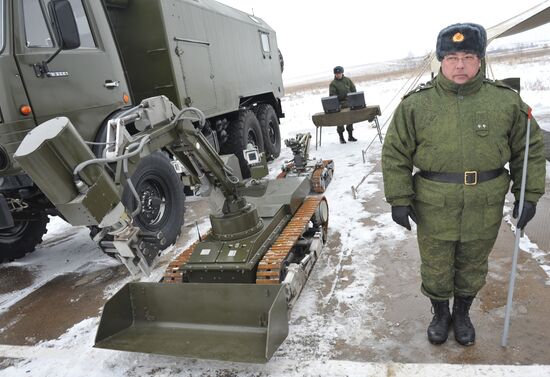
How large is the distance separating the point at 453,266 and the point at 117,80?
3.90 m

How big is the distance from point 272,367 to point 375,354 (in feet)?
2.29

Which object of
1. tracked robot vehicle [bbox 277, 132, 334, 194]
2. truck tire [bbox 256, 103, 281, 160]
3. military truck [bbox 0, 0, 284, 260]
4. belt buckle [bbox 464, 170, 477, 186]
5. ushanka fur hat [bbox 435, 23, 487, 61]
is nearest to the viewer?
ushanka fur hat [bbox 435, 23, 487, 61]

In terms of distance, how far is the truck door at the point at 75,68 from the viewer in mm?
3967

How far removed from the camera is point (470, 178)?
266cm

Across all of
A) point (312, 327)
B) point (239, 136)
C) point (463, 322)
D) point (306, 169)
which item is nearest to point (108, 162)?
point (312, 327)

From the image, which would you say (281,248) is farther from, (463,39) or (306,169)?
(306,169)

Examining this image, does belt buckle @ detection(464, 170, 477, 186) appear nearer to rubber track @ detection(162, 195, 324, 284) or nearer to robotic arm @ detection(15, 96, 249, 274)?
rubber track @ detection(162, 195, 324, 284)

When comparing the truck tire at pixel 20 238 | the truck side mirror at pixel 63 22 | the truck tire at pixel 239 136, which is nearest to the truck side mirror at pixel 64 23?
the truck side mirror at pixel 63 22

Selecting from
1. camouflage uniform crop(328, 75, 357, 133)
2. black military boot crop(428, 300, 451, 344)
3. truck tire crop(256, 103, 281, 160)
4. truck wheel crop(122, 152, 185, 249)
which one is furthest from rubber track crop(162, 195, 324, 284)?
camouflage uniform crop(328, 75, 357, 133)

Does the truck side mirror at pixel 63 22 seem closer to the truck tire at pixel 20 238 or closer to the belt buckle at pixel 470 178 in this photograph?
the truck tire at pixel 20 238

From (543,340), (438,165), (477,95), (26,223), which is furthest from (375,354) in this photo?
(26,223)

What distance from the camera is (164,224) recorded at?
5.14 m

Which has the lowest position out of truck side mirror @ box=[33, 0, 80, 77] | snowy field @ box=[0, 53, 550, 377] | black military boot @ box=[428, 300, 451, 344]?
snowy field @ box=[0, 53, 550, 377]

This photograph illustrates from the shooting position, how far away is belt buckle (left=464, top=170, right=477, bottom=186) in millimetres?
2654
